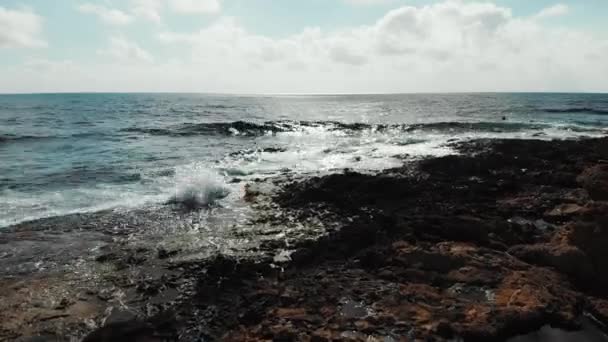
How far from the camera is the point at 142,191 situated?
654 inches

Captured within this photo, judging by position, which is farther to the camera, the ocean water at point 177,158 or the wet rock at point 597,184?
the ocean water at point 177,158

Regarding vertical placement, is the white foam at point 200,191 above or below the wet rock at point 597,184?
below

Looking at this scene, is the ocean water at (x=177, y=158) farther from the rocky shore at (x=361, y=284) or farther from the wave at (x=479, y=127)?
the rocky shore at (x=361, y=284)

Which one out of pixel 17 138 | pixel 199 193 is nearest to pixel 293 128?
pixel 17 138

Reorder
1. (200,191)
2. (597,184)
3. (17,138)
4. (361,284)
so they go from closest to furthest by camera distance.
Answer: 1. (361,284)
2. (597,184)
3. (200,191)
4. (17,138)

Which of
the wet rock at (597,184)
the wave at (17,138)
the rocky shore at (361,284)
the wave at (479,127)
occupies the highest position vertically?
the wave at (479,127)

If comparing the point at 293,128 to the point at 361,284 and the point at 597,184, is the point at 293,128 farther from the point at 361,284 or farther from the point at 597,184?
the point at 361,284

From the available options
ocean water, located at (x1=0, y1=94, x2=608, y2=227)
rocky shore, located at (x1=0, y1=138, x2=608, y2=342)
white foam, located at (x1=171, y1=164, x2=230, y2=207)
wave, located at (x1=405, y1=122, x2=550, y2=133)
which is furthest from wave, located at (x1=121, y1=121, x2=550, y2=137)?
rocky shore, located at (x1=0, y1=138, x2=608, y2=342)

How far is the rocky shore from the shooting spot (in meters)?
6.62

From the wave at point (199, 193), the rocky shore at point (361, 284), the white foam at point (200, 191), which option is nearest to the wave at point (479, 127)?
the rocky shore at point (361, 284)

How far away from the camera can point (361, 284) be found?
7.89 meters

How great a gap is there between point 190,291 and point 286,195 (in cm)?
687

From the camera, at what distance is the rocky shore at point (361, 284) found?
662cm

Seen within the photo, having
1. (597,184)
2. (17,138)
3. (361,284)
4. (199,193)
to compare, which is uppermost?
(597,184)
